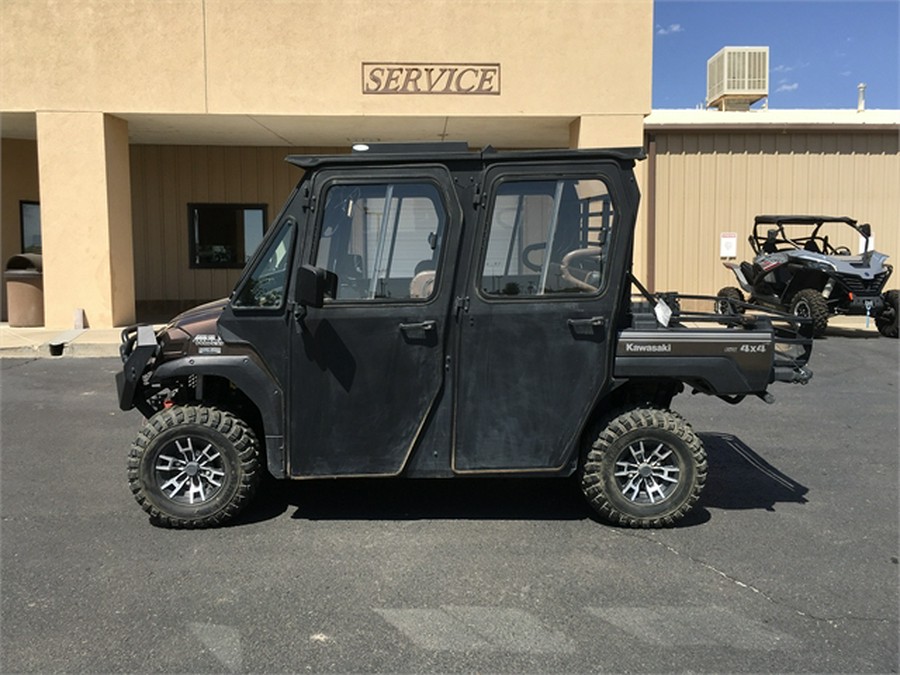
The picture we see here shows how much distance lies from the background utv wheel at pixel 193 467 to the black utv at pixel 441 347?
11 millimetres

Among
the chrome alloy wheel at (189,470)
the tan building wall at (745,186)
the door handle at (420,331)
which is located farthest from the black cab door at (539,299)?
the tan building wall at (745,186)

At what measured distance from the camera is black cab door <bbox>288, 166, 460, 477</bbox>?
15.0ft

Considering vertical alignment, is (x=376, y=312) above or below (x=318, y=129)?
below

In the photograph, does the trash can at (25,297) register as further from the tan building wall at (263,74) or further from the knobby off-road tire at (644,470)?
the knobby off-road tire at (644,470)

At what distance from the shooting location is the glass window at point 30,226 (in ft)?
52.9

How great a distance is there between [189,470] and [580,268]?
259 cm

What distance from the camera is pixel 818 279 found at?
42.8 ft

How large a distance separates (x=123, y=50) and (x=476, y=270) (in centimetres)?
1033

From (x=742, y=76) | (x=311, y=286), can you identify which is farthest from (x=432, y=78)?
(x=311, y=286)

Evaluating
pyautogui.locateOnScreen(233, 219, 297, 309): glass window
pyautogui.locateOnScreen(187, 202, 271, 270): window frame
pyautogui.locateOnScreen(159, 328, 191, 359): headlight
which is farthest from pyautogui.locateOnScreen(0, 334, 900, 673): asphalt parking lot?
pyautogui.locateOnScreen(187, 202, 271, 270): window frame

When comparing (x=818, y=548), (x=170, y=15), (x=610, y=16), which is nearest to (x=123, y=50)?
(x=170, y=15)

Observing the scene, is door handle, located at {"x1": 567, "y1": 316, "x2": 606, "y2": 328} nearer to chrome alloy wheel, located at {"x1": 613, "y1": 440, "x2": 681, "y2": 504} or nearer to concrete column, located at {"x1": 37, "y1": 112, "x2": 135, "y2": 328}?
chrome alloy wheel, located at {"x1": 613, "y1": 440, "x2": 681, "y2": 504}

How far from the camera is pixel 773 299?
13.5m

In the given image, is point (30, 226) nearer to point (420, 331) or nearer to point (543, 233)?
point (420, 331)
